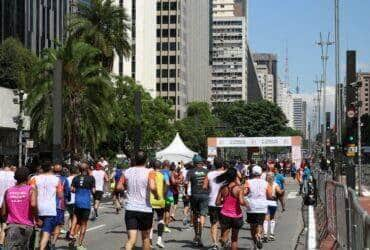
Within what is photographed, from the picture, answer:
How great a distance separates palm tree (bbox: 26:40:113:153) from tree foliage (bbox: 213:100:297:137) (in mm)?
77979

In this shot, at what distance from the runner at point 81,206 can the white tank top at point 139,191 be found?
3.76 m

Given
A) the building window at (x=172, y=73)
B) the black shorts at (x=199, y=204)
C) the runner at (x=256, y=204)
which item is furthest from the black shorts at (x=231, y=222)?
the building window at (x=172, y=73)

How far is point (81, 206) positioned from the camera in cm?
1510

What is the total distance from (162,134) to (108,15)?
27277 mm

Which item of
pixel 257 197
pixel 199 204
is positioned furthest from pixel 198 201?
pixel 257 197

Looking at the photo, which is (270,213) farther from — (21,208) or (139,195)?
(21,208)

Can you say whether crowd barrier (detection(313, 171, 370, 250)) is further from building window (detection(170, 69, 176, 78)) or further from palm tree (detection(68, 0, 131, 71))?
building window (detection(170, 69, 176, 78))

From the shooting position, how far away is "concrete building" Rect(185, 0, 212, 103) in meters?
152

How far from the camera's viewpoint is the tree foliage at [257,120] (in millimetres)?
116062

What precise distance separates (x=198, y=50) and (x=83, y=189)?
153255 millimetres

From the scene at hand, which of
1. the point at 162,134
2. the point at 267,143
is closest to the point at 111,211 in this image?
the point at 267,143

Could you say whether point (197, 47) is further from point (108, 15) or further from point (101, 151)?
point (108, 15)

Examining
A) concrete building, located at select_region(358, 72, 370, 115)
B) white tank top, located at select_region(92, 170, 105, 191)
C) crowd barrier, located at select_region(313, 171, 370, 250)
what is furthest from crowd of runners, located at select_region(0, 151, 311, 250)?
concrete building, located at select_region(358, 72, 370, 115)

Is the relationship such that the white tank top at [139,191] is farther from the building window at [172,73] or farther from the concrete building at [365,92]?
the building window at [172,73]
